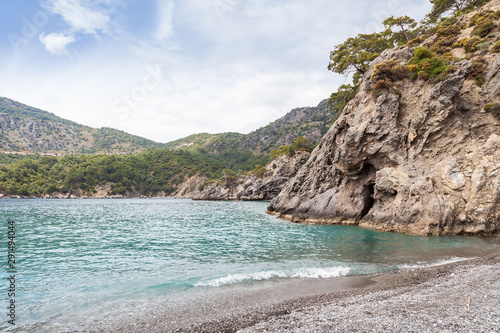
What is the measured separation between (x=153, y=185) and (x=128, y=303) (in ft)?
564

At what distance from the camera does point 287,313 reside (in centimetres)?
742

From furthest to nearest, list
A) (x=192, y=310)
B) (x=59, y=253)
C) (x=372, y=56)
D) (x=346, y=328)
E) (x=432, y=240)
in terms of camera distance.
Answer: (x=372, y=56) → (x=432, y=240) → (x=59, y=253) → (x=192, y=310) → (x=346, y=328)

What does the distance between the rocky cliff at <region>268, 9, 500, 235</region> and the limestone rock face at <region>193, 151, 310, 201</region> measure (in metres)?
50.1

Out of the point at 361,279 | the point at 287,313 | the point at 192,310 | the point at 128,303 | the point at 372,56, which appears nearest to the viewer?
the point at 287,313

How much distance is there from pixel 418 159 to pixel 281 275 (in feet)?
72.0

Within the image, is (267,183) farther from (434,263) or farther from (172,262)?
(434,263)

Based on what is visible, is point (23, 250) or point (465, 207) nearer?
point (23, 250)

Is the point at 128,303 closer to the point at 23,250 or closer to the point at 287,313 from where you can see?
the point at 287,313

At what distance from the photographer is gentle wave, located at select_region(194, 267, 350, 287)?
1074cm

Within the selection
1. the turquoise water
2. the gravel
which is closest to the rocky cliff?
the turquoise water

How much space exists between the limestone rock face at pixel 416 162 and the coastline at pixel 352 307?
38.0 feet

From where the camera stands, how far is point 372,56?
4059 centimetres

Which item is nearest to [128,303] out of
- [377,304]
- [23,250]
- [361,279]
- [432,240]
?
[377,304]

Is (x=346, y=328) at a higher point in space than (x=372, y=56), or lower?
lower
